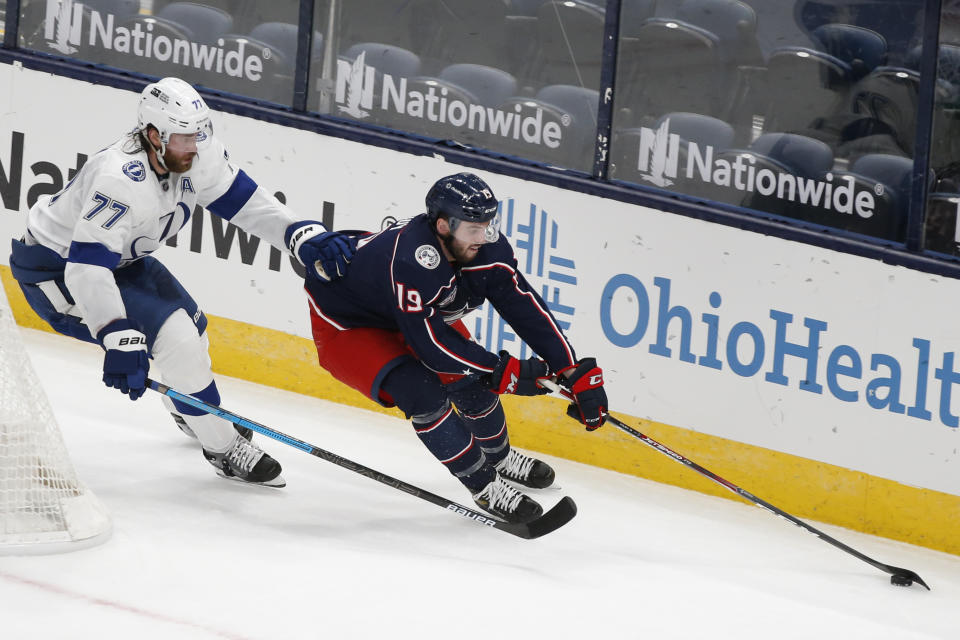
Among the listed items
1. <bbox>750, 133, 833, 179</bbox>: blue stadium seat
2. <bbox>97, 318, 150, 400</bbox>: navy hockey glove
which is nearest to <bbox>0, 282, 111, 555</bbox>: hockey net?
<bbox>97, 318, 150, 400</bbox>: navy hockey glove

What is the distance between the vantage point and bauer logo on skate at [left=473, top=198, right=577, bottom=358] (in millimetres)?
4723

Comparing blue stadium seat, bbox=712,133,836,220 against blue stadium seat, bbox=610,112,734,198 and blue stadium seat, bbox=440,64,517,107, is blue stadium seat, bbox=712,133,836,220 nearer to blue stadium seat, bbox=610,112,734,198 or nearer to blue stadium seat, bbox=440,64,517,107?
blue stadium seat, bbox=610,112,734,198

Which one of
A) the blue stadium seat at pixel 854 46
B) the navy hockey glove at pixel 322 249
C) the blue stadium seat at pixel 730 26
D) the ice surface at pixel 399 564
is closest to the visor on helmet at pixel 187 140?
the navy hockey glove at pixel 322 249

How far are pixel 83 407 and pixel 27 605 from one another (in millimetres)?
1648

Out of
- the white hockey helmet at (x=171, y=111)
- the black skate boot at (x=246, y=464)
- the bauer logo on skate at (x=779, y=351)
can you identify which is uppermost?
the white hockey helmet at (x=171, y=111)

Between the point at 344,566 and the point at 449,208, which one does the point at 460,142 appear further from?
the point at 344,566

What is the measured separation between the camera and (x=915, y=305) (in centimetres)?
416

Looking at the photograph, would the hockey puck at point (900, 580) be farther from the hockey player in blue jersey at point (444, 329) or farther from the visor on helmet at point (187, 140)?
the visor on helmet at point (187, 140)

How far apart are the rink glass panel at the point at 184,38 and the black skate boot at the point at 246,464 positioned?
1589mm

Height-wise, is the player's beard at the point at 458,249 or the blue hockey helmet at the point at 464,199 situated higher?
the blue hockey helmet at the point at 464,199

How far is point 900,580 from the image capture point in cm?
388

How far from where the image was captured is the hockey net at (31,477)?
11.3 ft

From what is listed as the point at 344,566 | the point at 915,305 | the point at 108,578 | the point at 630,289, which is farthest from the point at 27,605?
the point at 915,305

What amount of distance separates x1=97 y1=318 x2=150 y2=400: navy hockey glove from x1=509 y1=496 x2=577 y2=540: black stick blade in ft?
3.63
